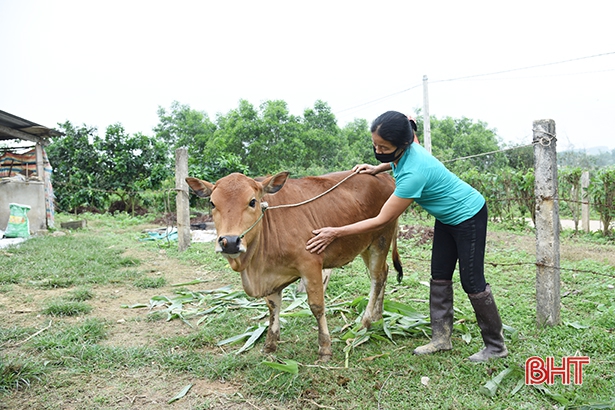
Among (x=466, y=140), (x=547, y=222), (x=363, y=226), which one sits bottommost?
(x=547, y=222)

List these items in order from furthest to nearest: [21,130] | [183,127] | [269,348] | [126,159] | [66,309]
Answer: [183,127], [126,159], [21,130], [66,309], [269,348]

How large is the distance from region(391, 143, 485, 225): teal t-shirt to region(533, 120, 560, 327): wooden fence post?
2.75 feet

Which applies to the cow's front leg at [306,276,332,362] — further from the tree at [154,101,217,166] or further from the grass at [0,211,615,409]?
the tree at [154,101,217,166]

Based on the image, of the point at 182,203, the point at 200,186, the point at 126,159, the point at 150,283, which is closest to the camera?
the point at 200,186

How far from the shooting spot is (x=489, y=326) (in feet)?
11.5

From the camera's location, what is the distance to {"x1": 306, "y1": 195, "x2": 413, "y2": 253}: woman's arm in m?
3.37

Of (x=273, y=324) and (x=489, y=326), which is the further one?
(x=273, y=324)

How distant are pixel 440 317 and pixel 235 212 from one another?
2.03m

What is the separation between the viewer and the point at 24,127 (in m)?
12.0

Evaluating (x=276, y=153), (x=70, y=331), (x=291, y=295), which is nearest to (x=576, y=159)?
(x=276, y=153)

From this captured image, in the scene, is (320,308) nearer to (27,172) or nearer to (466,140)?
(27,172)

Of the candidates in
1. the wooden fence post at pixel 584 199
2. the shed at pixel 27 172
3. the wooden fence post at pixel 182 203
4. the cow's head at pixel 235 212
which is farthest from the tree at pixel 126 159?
the cow's head at pixel 235 212

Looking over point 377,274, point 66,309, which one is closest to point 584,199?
point 377,274

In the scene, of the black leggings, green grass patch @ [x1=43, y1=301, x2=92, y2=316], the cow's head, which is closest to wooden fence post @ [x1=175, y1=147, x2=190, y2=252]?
green grass patch @ [x1=43, y1=301, x2=92, y2=316]
